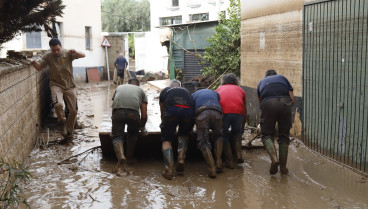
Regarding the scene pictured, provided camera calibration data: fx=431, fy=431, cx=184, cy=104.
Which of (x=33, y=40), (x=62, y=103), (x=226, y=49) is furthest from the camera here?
(x=33, y=40)

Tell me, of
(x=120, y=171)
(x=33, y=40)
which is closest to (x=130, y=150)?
(x=120, y=171)

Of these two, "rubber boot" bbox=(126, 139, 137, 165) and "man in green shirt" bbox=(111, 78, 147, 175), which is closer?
"man in green shirt" bbox=(111, 78, 147, 175)

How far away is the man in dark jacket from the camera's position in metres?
6.82

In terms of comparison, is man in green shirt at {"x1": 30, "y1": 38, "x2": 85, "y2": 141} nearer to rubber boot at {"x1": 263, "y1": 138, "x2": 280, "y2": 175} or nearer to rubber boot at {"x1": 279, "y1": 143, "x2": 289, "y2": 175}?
rubber boot at {"x1": 263, "y1": 138, "x2": 280, "y2": 175}

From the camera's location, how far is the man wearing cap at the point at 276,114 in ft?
22.5

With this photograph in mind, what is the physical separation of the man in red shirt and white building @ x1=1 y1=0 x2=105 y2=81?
57.2ft

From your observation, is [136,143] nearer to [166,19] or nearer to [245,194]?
[245,194]

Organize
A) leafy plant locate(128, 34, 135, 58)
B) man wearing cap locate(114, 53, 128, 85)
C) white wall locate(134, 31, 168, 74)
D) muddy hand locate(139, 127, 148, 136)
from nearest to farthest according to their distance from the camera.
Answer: muddy hand locate(139, 127, 148, 136) → man wearing cap locate(114, 53, 128, 85) → white wall locate(134, 31, 168, 74) → leafy plant locate(128, 34, 135, 58)

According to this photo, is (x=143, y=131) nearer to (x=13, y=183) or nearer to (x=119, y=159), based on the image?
(x=119, y=159)

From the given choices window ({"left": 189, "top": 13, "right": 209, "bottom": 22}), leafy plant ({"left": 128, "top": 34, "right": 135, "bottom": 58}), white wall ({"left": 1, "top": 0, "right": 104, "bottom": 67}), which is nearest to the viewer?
white wall ({"left": 1, "top": 0, "right": 104, "bottom": 67})

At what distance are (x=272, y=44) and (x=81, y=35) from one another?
19268 mm

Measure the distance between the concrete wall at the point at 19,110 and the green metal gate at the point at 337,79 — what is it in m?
5.17

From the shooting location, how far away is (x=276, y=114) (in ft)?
22.7

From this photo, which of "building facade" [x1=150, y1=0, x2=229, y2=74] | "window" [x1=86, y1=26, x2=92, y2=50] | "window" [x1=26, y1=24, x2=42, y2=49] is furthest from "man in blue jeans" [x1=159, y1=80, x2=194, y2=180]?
"building facade" [x1=150, y1=0, x2=229, y2=74]
